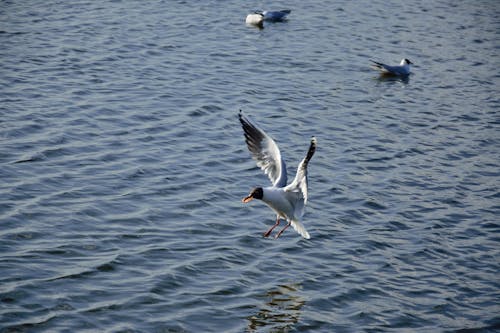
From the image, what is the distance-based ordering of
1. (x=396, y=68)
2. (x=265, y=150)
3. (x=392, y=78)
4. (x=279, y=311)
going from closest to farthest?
1. (x=279, y=311)
2. (x=265, y=150)
3. (x=396, y=68)
4. (x=392, y=78)

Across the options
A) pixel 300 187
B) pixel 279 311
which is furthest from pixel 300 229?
pixel 279 311

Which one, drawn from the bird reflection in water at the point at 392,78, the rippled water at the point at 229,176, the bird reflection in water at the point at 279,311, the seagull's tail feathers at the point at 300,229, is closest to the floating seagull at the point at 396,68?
the bird reflection in water at the point at 392,78

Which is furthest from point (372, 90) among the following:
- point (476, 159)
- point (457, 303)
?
point (457, 303)

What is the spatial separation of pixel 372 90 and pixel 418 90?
118 centimetres

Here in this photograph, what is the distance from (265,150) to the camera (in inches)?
468

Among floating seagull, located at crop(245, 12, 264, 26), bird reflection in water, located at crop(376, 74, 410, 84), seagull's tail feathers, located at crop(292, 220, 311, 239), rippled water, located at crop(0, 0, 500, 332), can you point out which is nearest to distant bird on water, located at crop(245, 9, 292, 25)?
floating seagull, located at crop(245, 12, 264, 26)

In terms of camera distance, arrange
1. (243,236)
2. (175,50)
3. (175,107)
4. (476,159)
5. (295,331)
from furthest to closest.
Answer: (175,50) < (175,107) < (476,159) < (243,236) < (295,331)

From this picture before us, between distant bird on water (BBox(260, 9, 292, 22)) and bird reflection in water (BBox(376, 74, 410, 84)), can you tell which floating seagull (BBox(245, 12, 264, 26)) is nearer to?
distant bird on water (BBox(260, 9, 292, 22))

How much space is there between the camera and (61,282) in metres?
10.1

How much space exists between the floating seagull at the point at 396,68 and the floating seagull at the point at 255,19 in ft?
14.0

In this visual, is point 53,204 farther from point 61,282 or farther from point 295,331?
point 295,331

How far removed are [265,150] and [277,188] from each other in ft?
2.36

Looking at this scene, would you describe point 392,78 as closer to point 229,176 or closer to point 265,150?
point 229,176

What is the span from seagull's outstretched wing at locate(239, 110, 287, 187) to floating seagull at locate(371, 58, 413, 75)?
8.96 meters
